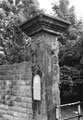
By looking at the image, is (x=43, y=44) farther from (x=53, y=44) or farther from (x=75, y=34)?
(x=75, y=34)

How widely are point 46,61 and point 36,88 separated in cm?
52

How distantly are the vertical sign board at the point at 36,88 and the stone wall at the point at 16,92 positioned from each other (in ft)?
0.63

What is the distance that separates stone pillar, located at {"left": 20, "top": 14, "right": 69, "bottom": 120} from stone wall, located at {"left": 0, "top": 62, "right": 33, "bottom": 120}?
28 cm

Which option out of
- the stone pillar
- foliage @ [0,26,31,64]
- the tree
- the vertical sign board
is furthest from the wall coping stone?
foliage @ [0,26,31,64]

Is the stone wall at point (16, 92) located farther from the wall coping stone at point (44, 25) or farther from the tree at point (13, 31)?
the tree at point (13, 31)

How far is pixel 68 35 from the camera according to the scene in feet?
27.9

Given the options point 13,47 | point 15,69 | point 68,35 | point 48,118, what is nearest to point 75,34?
point 68,35

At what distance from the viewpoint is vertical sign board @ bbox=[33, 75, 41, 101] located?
2877mm

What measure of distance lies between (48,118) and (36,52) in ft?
3.74

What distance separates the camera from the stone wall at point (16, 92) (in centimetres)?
324

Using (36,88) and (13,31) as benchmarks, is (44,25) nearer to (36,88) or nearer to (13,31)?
(36,88)

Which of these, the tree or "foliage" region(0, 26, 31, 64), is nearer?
the tree

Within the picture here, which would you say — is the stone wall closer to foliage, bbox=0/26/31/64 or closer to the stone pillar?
the stone pillar

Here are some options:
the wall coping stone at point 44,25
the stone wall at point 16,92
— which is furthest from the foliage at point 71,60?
the wall coping stone at point 44,25
